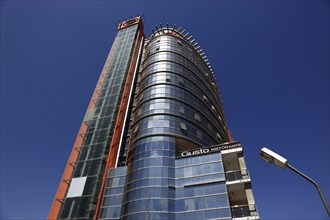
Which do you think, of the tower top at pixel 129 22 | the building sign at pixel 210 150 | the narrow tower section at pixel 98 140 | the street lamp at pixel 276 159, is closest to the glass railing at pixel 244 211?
the building sign at pixel 210 150

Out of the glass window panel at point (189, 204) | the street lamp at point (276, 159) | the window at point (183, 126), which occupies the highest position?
the window at point (183, 126)

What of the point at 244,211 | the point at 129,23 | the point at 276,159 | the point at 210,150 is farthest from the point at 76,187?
the point at 129,23

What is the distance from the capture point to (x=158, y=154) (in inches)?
1226

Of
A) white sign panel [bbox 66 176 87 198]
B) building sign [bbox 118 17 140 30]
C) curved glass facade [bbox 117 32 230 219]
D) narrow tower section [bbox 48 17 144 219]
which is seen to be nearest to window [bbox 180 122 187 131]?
curved glass facade [bbox 117 32 230 219]

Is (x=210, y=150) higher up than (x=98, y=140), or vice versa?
(x=98, y=140)

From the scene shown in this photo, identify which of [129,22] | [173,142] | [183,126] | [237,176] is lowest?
[237,176]

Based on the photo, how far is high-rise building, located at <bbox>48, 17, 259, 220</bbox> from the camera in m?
26.8

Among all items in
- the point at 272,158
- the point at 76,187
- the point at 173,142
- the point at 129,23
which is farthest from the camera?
the point at 129,23

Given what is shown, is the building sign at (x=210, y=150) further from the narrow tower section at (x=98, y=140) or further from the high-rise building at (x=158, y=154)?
the narrow tower section at (x=98, y=140)

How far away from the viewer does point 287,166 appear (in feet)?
24.1

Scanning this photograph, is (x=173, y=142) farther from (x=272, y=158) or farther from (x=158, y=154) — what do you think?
(x=272, y=158)

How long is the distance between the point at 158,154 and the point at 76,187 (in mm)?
14635

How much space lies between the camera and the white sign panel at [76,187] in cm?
3278

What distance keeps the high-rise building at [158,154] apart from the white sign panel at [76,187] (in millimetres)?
173
